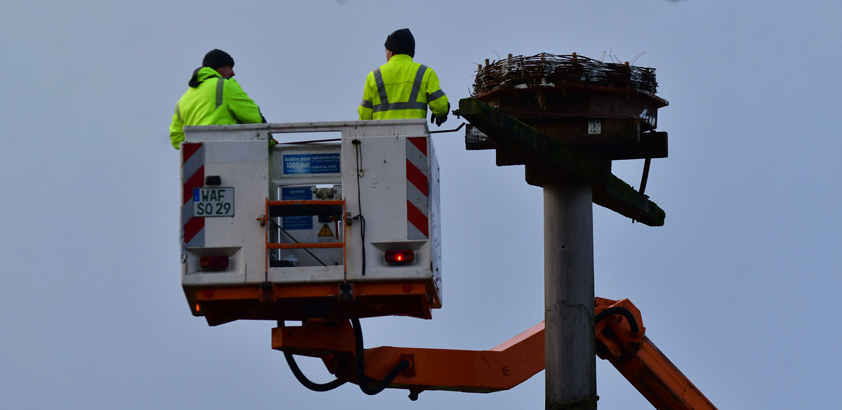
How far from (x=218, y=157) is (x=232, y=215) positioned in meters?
0.51

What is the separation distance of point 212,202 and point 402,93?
2.29 meters

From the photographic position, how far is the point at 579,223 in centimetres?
1475

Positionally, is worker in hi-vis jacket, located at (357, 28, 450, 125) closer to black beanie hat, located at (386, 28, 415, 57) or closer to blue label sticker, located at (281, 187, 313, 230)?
black beanie hat, located at (386, 28, 415, 57)

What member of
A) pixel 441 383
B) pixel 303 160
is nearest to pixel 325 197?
pixel 303 160

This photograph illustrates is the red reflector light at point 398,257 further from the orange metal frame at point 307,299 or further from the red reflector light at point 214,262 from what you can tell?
the red reflector light at point 214,262

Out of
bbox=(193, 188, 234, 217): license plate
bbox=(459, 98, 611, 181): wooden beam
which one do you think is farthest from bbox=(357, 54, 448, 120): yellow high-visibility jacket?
bbox=(193, 188, 234, 217): license plate

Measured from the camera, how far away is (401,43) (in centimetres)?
1261

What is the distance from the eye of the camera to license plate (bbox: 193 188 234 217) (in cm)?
1100

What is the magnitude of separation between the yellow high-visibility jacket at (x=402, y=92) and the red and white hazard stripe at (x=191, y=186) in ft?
6.56

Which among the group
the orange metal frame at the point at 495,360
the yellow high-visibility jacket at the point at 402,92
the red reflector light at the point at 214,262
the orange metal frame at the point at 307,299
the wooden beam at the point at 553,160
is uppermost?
the yellow high-visibility jacket at the point at 402,92

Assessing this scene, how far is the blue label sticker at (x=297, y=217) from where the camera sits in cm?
1139

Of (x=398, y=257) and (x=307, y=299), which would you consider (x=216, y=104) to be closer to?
(x=307, y=299)

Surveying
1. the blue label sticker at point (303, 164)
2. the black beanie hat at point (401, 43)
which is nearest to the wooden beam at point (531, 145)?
the black beanie hat at point (401, 43)

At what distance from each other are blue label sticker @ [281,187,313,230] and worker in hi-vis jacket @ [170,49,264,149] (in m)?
0.91
